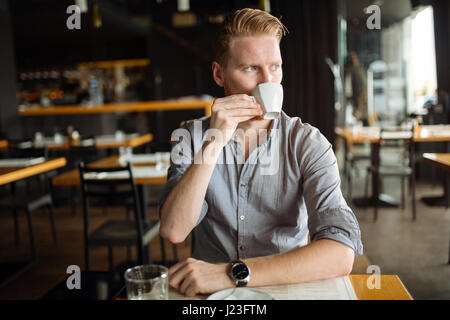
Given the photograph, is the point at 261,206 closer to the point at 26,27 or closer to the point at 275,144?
the point at 275,144

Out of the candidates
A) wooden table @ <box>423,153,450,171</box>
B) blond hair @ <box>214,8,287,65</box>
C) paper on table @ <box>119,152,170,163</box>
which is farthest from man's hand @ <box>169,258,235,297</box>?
paper on table @ <box>119,152,170,163</box>

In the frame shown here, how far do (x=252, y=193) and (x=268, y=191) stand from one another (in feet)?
0.16

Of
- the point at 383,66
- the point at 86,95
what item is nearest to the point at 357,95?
the point at 383,66

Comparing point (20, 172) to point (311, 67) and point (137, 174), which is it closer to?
point (137, 174)

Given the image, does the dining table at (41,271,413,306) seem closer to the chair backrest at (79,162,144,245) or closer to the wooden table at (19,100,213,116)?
the chair backrest at (79,162,144,245)

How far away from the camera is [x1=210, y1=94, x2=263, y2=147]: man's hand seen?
40.1 inches

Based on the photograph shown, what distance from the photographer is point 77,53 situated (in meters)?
12.4

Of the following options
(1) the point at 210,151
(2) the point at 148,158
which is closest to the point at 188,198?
(1) the point at 210,151

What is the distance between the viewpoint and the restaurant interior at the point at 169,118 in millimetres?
1653

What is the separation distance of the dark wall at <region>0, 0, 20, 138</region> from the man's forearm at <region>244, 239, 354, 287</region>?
6952mm

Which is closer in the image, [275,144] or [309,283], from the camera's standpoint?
[309,283]

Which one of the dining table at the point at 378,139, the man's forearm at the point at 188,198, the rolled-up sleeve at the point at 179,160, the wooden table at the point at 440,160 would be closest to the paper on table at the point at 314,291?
the man's forearm at the point at 188,198

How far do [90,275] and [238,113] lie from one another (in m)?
0.86

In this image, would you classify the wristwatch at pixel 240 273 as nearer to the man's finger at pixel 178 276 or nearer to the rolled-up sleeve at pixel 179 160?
the man's finger at pixel 178 276
